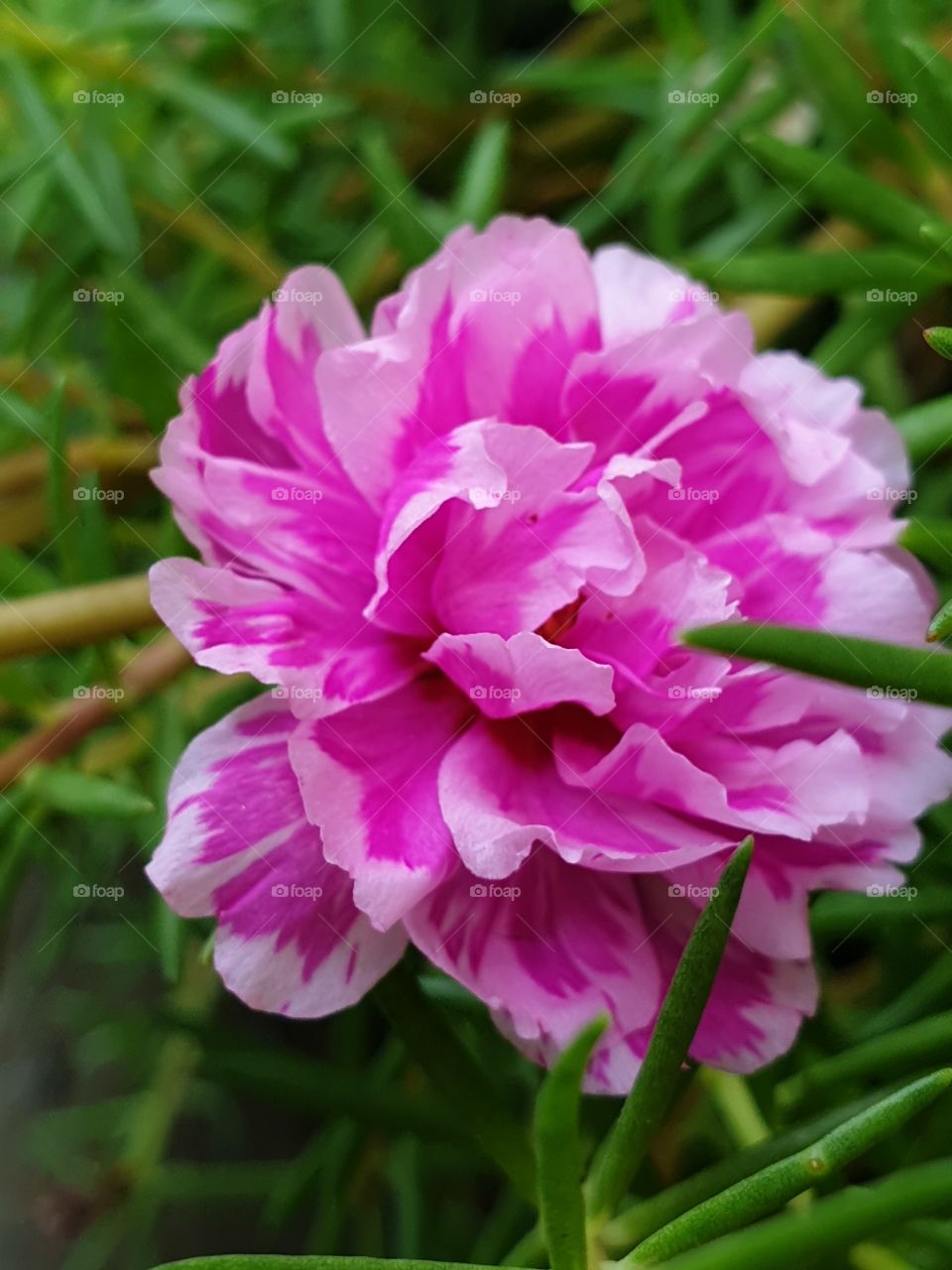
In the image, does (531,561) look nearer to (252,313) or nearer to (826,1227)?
(826,1227)

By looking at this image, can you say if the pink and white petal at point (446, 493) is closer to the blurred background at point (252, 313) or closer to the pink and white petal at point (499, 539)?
the pink and white petal at point (499, 539)

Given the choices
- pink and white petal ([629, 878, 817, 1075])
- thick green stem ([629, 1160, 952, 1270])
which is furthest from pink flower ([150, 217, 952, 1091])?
thick green stem ([629, 1160, 952, 1270])

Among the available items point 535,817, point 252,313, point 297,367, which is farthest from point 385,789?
point 252,313

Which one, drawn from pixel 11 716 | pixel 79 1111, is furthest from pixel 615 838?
pixel 79 1111

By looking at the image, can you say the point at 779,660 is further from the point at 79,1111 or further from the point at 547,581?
the point at 79,1111

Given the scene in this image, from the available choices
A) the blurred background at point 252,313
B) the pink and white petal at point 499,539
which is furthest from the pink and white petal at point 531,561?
the blurred background at point 252,313

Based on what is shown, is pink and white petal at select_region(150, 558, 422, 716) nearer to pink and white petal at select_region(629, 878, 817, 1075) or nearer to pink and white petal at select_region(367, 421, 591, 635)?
pink and white petal at select_region(367, 421, 591, 635)
